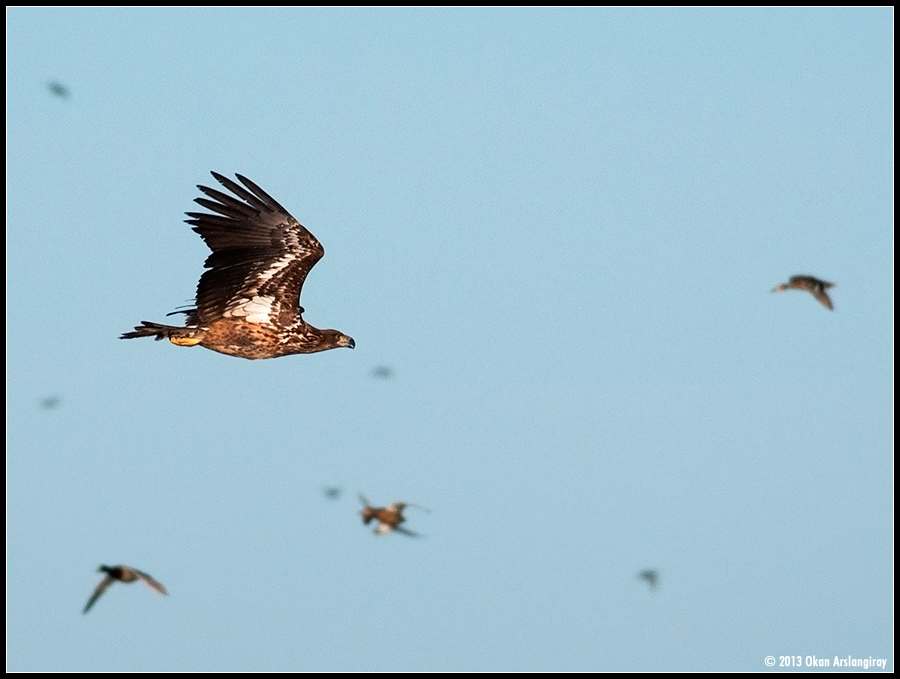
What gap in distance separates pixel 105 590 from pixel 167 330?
3129 millimetres

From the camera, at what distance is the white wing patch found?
26328mm

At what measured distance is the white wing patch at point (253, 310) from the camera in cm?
2633

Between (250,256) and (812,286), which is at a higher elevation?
(812,286)

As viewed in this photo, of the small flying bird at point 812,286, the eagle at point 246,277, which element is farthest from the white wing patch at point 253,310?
the small flying bird at point 812,286

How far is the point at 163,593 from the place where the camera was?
24.2 meters

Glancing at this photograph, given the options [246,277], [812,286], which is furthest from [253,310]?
[812,286]

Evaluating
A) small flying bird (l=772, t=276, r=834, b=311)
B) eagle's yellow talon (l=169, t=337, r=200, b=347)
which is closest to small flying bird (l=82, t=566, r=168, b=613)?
eagle's yellow talon (l=169, t=337, r=200, b=347)

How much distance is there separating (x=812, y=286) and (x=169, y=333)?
9589mm

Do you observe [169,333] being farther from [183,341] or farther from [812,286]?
[812,286]

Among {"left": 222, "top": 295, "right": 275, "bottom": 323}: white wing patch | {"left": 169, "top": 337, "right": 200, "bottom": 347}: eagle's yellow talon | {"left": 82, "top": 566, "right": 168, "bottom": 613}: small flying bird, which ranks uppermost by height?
{"left": 222, "top": 295, "right": 275, "bottom": 323}: white wing patch

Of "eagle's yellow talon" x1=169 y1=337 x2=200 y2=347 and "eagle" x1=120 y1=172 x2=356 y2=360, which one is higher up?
"eagle" x1=120 y1=172 x2=356 y2=360

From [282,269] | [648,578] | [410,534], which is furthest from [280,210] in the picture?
[648,578]

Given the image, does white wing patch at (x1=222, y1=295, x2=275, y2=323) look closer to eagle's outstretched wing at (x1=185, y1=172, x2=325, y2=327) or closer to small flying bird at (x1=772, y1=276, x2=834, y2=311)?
eagle's outstretched wing at (x1=185, y1=172, x2=325, y2=327)

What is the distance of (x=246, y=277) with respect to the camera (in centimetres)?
2619
